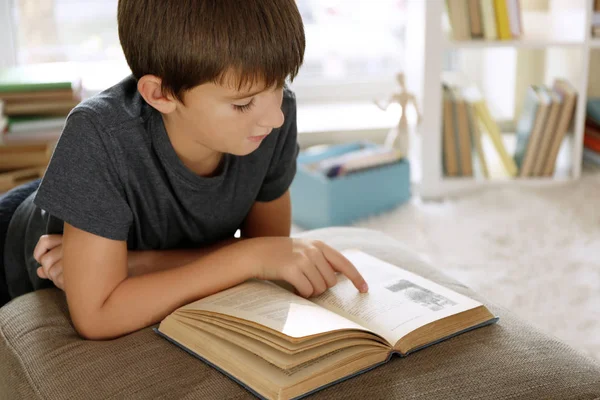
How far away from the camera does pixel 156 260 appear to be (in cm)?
113

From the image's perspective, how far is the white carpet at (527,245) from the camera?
1705mm

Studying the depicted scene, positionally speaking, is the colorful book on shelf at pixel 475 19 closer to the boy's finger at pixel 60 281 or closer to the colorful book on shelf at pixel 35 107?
the colorful book on shelf at pixel 35 107

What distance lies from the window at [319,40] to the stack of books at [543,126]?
2.22ft

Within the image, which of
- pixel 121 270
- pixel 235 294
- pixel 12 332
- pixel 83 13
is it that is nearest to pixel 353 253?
pixel 235 294

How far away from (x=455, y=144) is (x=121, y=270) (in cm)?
163

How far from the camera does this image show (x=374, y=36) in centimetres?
299

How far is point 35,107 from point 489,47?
1.34 m

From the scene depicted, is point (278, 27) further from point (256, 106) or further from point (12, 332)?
point (12, 332)

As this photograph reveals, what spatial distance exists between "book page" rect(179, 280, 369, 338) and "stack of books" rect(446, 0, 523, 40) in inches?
61.6

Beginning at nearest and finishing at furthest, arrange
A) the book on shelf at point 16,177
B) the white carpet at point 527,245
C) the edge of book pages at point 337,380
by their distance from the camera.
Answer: the edge of book pages at point 337,380, the white carpet at point 527,245, the book on shelf at point 16,177

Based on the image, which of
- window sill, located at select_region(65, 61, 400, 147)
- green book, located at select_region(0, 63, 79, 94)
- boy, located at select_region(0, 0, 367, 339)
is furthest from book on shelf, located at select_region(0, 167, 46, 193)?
boy, located at select_region(0, 0, 367, 339)

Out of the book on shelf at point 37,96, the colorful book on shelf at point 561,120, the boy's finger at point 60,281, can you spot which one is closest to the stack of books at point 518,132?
the colorful book on shelf at point 561,120

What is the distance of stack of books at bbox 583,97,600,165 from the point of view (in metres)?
2.60

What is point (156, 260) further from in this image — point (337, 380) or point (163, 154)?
point (337, 380)
